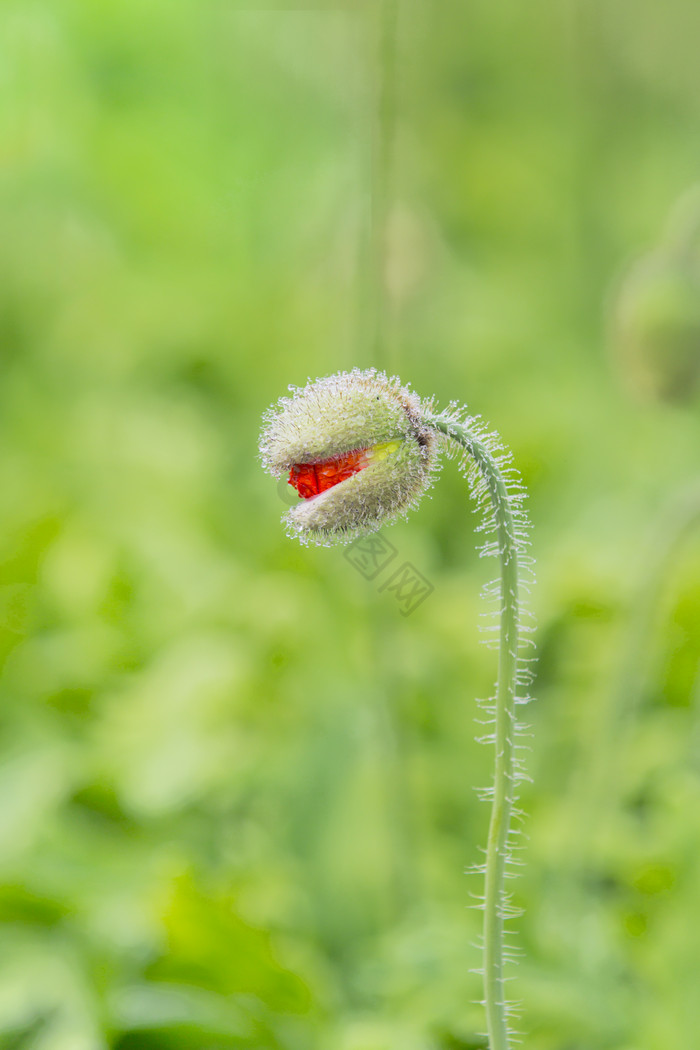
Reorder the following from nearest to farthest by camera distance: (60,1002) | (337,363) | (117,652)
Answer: (60,1002) → (117,652) → (337,363)

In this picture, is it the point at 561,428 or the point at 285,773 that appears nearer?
the point at 285,773

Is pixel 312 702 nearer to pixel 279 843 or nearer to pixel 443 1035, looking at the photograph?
pixel 279 843

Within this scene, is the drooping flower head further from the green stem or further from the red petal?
the green stem

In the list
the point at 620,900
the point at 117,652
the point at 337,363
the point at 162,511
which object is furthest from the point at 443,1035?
the point at 337,363

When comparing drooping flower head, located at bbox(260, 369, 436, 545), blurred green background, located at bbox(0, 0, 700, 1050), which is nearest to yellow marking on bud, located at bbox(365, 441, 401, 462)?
drooping flower head, located at bbox(260, 369, 436, 545)

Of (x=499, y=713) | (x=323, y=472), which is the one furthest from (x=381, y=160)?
(x=499, y=713)

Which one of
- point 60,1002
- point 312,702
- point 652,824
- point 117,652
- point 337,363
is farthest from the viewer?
point 337,363

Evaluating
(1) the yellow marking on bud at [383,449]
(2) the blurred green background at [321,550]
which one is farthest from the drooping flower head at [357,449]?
(2) the blurred green background at [321,550]

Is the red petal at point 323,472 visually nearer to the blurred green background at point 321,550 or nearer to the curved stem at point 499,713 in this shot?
the curved stem at point 499,713
